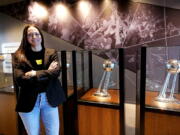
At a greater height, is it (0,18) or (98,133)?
(0,18)

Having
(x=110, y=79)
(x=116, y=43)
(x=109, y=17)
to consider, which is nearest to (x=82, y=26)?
(x=109, y=17)

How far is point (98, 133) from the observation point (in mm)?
1977

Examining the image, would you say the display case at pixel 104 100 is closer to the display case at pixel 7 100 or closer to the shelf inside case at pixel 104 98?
the shelf inside case at pixel 104 98

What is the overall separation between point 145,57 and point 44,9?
2.83 m

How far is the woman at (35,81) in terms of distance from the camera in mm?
1354

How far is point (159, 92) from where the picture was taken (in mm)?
2037

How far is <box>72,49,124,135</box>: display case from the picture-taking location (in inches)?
72.2

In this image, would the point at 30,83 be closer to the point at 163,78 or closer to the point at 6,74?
the point at 6,74

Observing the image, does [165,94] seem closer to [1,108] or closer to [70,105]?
[70,105]

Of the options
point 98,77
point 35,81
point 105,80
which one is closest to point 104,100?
point 105,80

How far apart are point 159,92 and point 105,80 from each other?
792 millimetres

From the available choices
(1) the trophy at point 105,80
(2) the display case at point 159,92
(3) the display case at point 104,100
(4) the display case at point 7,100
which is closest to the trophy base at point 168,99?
(2) the display case at point 159,92

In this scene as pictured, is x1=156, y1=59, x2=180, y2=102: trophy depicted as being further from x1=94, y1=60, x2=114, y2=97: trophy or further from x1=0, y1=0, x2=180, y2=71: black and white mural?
x1=0, y1=0, x2=180, y2=71: black and white mural

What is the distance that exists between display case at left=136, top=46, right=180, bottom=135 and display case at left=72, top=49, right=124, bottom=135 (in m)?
0.23
